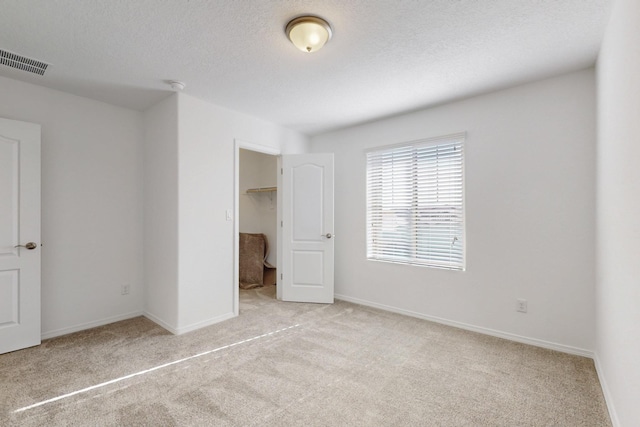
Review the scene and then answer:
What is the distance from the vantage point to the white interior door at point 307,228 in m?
4.10

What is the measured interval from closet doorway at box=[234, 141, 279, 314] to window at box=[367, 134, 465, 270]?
81.4 inches

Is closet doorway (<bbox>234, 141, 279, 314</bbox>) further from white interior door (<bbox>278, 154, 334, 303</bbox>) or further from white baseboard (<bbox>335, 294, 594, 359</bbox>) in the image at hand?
white baseboard (<bbox>335, 294, 594, 359</bbox>)

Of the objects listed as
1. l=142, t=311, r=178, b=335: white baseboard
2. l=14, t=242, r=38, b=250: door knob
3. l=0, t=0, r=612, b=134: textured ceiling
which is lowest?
l=142, t=311, r=178, b=335: white baseboard

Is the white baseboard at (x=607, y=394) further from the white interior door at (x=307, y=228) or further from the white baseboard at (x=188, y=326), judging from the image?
the white baseboard at (x=188, y=326)

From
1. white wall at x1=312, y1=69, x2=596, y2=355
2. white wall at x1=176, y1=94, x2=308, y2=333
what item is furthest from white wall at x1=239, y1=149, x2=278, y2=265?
white wall at x1=312, y1=69, x2=596, y2=355

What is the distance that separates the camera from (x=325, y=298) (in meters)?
4.09

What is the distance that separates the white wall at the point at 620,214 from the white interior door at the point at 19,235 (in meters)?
4.34

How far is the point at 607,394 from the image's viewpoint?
76.7 inches

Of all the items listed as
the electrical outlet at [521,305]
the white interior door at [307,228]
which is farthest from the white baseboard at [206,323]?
the electrical outlet at [521,305]

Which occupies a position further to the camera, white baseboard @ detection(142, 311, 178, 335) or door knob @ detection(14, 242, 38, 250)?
white baseboard @ detection(142, 311, 178, 335)

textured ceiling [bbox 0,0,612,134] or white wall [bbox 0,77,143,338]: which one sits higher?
textured ceiling [bbox 0,0,612,134]

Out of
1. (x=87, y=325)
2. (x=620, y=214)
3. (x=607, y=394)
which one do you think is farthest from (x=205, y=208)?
(x=607, y=394)

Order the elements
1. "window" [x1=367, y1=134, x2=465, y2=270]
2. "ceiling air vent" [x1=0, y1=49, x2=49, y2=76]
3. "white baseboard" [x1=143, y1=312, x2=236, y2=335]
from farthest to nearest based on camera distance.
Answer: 1. "window" [x1=367, y1=134, x2=465, y2=270]
2. "white baseboard" [x1=143, y1=312, x2=236, y2=335]
3. "ceiling air vent" [x1=0, y1=49, x2=49, y2=76]

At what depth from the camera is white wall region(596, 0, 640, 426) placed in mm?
1363
